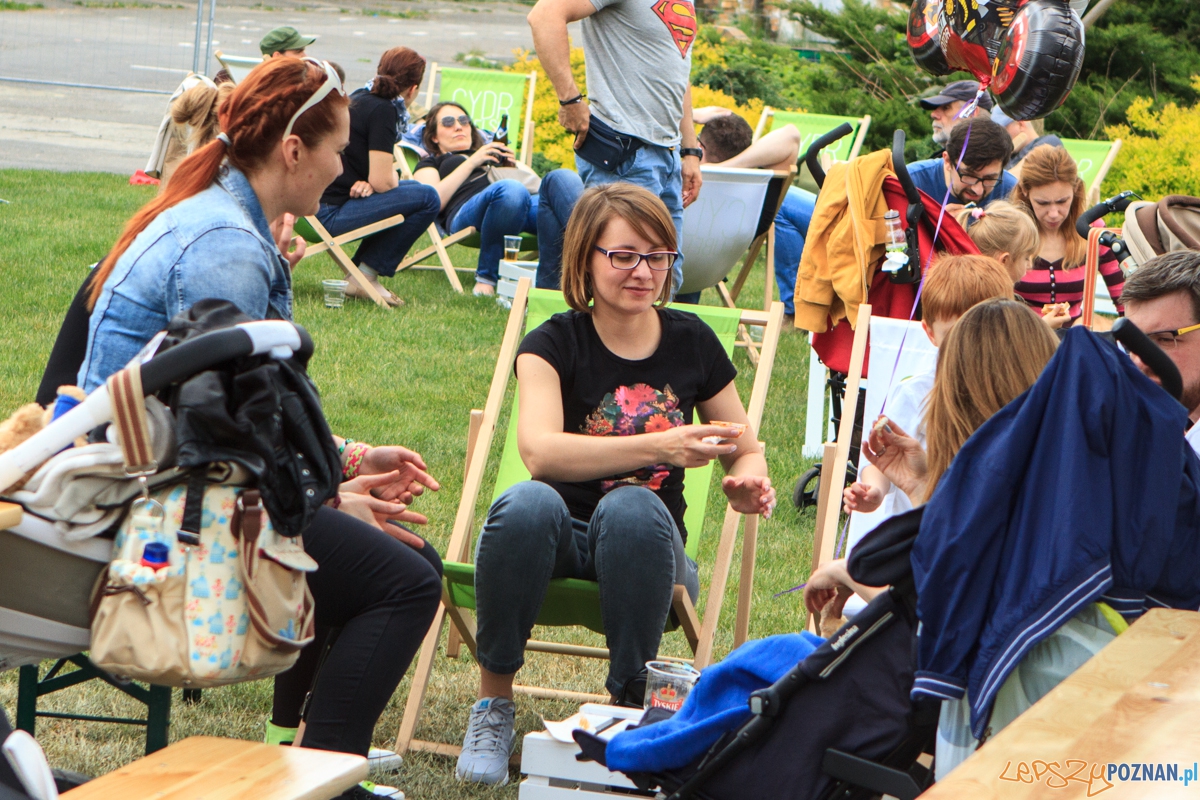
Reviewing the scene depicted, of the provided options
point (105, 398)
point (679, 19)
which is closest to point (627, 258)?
point (105, 398)

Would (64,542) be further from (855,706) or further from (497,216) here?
(497,216)

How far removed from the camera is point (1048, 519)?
1.85m

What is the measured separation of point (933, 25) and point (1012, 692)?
13.4 ft

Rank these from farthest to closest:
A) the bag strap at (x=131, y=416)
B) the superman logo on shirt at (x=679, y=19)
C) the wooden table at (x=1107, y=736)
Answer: the superman logo on shirt at (x=679, y=19) < the bag strap at (x=131, y=416) < the wooden table at (x=1107, y=736)

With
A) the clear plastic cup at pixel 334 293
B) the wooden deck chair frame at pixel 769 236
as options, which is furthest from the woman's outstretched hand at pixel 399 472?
the clear plastic cup at pixel 334 293

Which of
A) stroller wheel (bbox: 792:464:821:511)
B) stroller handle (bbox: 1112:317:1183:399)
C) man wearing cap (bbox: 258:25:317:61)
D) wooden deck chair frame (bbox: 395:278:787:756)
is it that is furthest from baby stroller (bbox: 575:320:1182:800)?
man wearing cap (bbox: 258:25:317:61)

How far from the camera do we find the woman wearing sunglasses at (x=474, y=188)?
7.83 m

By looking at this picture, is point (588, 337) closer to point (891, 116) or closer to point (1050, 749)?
point (1050, 749)

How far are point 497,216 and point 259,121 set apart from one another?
5.36 meters

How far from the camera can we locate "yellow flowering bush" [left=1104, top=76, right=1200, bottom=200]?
8.99 meters

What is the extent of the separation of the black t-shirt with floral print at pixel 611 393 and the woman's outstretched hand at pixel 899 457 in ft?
1.59

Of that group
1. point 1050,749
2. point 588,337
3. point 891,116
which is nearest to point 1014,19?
point 588,337

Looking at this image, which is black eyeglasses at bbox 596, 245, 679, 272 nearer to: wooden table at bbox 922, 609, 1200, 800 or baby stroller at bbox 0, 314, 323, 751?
baby stroller at bbox 0, 314, 323, 751

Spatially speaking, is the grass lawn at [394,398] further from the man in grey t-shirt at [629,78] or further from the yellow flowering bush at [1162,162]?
the yellow flowering bush at [1162,162]
